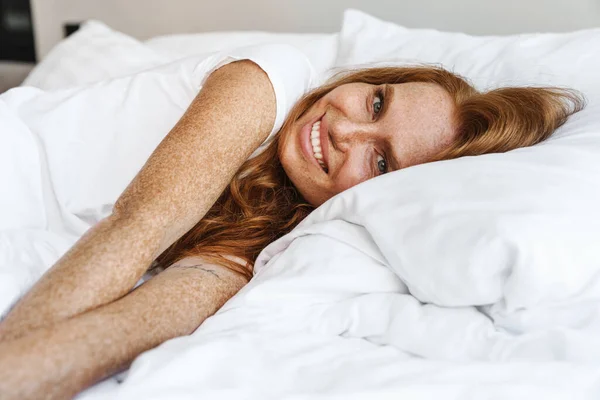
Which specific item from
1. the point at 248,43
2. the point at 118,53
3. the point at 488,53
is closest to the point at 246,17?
the point at 248,43

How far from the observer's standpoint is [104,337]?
717 millimetres

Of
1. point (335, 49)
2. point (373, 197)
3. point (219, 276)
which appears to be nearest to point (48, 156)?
point (219, 276)

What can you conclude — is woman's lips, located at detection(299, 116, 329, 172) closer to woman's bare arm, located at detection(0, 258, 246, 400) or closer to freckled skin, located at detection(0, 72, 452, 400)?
freckled skin, located at detection(0, 72, 452, 400)

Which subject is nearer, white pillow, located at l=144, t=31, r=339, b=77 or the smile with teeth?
the smile with teeth

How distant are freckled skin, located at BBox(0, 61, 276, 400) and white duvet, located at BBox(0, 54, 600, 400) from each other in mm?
59

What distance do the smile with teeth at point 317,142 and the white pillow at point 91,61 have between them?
0.68 meters

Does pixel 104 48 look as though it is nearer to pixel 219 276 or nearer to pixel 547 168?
pixel 219 276

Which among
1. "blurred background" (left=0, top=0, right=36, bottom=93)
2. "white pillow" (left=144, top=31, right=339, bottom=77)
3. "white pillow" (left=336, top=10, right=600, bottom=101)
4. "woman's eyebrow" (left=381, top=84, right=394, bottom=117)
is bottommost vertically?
"blurred background" (left=0, top=0, right=36, bottom=93)

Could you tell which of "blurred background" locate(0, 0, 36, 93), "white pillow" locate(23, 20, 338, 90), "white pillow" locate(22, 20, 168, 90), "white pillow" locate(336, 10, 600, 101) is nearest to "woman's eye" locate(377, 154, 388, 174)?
"white pillow" locate(336, 10, 600, 101)

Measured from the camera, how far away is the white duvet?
2.17 ft

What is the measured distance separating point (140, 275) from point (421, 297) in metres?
0.39

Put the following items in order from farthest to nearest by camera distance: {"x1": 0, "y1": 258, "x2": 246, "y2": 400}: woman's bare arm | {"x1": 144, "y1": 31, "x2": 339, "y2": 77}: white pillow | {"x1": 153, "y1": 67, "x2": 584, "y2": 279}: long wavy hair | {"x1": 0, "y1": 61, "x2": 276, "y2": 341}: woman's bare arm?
1. {"x1": 144, "y1": 31, "x2": 339, "y2": 77}: white pillow
2. {"x1": 153, "y1": 67, "x2": 584, "y2": 279}: long wavy hair
3. {"x1": 0, "y1": 61, "x2": 276, "y2": 341}: woman's bare arm
4. {"x1": 0, "y1": 258, "x2": 246, "y2": 400}: woman's bare arm

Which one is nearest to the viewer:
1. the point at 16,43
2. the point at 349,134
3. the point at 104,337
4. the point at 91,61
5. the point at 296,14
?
the point at 104,337

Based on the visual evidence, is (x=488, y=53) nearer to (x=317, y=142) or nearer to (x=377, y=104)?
(x=377, y=104)
